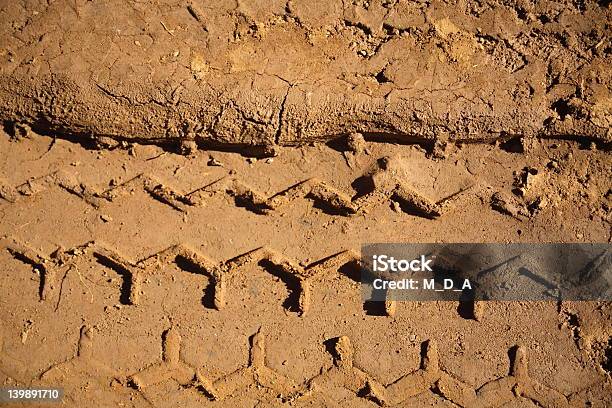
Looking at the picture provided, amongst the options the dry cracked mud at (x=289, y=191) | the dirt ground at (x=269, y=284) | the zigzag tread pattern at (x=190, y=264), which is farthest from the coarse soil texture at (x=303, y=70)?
the zigzag tread pattern at (x=190, y=264)

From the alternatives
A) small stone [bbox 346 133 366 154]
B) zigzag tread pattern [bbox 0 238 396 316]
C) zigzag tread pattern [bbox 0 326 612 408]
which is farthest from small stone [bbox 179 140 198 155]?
zigzag tread pattern [bbox 0 326 612 408]

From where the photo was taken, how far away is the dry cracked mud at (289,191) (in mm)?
2182

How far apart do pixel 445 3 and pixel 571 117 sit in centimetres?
69

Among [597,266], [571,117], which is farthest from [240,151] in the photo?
[597,266]

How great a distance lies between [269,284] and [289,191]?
0.40 metres

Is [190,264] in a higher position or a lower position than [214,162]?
lower

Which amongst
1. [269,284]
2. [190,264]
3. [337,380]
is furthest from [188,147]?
[337,380]

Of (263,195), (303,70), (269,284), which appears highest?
(303,70)

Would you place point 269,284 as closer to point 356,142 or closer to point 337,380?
point 337,380

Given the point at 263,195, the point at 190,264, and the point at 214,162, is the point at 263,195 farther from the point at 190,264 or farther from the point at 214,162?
the point at 190,264

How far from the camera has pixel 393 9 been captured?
224cm

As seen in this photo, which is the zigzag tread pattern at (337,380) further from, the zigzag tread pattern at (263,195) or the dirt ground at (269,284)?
the zigzag tread pattern at (263,195)

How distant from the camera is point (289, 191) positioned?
7.35 ft

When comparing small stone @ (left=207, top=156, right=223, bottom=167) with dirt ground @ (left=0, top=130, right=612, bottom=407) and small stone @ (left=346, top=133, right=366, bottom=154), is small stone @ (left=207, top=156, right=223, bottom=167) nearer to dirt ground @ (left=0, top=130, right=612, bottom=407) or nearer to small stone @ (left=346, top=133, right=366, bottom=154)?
dirt ground @ (left=0, top=130, right=612, bottom=407)
